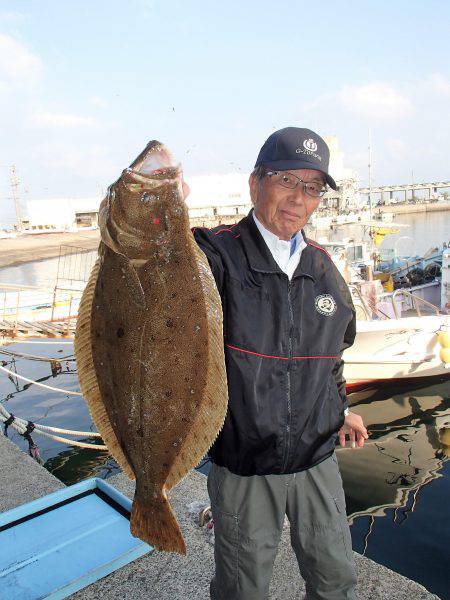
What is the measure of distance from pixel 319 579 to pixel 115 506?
1870 millimetres

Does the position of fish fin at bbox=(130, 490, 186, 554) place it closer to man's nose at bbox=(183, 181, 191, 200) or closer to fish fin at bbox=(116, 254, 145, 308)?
fish fin at bbox=(116, 254, 145, 308)

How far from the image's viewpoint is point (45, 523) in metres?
3.30

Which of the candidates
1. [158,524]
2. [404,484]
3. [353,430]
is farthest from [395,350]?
[158,524]

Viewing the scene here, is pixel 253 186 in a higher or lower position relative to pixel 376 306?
higher

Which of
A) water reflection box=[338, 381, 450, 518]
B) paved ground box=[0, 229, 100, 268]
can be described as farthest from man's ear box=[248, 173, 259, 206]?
paved ground box=[0, 229, 100, 268]

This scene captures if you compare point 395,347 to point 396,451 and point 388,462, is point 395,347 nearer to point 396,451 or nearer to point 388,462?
point 396,451

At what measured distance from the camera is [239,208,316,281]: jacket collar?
2.08 metres

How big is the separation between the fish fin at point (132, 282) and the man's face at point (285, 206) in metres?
0.78

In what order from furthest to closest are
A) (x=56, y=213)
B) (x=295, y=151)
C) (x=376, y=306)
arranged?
(x=56, y=213), (x=376, y=306), (x=295, y=151)

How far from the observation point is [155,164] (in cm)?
173

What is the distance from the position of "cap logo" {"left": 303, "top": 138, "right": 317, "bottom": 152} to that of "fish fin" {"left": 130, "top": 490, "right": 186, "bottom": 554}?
168 cm

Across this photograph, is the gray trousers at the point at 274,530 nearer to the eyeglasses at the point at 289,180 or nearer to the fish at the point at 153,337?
the fish at the point at 153,337

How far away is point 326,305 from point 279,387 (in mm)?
480

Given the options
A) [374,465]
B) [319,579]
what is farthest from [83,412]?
[319,579]
